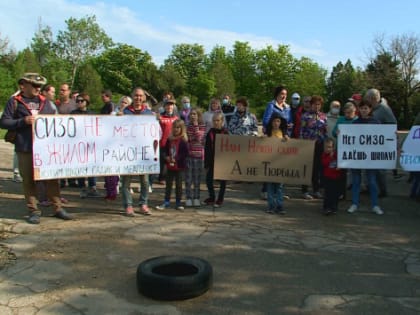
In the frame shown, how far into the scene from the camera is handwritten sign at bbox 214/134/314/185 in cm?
771

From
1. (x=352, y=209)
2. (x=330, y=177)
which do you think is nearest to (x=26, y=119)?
(x=330, y=177)

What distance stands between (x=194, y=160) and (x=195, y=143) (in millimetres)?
296

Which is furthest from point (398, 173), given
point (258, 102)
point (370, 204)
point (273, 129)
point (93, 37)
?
point (93, 37)

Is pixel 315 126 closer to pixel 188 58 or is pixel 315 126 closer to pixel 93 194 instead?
pixel 93 194

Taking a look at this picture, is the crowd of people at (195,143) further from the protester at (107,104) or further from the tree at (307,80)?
the tree at (307,80)

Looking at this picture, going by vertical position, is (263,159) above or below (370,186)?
above

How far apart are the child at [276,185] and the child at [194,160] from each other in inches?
47.6

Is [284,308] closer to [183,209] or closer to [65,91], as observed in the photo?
[183,209]

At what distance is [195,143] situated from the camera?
7715 mm

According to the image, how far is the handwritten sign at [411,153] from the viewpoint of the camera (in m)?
7.94

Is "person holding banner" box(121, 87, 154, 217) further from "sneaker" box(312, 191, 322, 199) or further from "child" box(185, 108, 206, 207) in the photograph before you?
"sneaker" box(312, 191, 322, 199)

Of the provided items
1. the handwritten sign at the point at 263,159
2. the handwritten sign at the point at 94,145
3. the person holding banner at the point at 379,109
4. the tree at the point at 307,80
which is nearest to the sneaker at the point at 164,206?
the handwritten sign at the point at 94,145

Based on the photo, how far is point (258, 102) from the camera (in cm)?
7681

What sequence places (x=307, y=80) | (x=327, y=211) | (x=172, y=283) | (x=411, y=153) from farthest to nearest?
1. (x=307, y=80)
2. (x=411, y=153)
3. (x=327, y=211)
4. (x=172, y=283)
